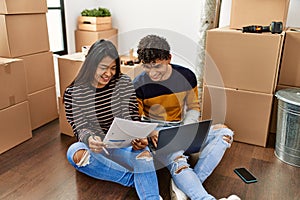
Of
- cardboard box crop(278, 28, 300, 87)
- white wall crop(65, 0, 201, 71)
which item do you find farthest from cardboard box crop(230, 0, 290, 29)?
white wall crop(65, 0, 201, 71)

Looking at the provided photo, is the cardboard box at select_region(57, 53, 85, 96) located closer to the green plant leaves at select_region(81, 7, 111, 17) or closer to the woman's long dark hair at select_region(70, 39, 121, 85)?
the woman's long dark hair at select_region(70, 39, 121, 85)

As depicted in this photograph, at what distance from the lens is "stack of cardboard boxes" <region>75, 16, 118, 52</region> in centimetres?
276

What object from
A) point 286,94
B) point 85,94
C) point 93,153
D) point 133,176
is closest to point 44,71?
point 85,94

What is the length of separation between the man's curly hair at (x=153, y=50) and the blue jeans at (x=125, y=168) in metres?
0.48

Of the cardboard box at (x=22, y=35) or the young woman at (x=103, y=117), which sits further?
the cardboard box at (x=22, y=35)

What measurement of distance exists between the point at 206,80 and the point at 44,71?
49.0 inches

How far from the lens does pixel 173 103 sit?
1661 mm

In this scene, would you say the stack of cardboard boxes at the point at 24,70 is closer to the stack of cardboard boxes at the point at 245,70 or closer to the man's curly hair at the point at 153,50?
the man's curly hair at the point at 153,50

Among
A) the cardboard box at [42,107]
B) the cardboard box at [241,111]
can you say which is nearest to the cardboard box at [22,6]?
the cardboard box at [42,107]

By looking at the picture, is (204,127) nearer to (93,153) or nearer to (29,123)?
(93,153)

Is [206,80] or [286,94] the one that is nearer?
[286,94]

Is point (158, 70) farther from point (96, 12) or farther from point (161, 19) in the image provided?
point (96, 12)

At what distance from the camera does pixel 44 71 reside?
2.29m

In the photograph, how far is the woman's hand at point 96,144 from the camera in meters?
1.42
